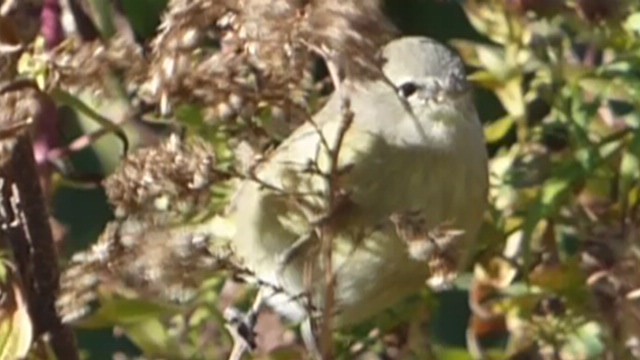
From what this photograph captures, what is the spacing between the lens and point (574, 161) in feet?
7.21

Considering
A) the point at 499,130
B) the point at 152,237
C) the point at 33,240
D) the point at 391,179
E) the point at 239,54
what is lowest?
the point at 499,130

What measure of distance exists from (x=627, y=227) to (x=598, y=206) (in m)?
0.11

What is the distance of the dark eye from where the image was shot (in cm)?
221

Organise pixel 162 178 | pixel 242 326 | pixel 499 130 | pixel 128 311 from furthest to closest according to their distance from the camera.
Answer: pixel 499 130
pixel 242 326
pixel 128 311
pixel 162 178

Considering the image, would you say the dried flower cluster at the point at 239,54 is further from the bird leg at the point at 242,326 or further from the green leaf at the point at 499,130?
the green leaf at the point at 499,130

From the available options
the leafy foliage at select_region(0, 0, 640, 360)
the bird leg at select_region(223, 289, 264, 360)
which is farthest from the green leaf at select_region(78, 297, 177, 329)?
the bird leg at select_region(223, 289, 264, 360)

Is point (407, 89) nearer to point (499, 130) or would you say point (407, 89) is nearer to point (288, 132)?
point (288, 132)

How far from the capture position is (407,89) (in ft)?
7.30

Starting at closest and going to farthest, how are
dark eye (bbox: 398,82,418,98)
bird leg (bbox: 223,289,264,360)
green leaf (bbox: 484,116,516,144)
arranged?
bird leg (bbox: 223,289,264,360)
dark eye (bbox: 398,82,418,98)
green leaf (bbox: 484,116,516,144)

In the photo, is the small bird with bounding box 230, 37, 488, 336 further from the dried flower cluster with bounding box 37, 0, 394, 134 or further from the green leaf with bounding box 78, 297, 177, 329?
the dried flower cluster with bounding box 37, 0, 394, 134

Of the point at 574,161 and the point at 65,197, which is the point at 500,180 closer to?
the point at 574,161

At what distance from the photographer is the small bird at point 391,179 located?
6.99 ft

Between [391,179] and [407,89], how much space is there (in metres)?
0.11

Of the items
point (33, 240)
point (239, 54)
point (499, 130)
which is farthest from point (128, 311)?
point (499, 130)
